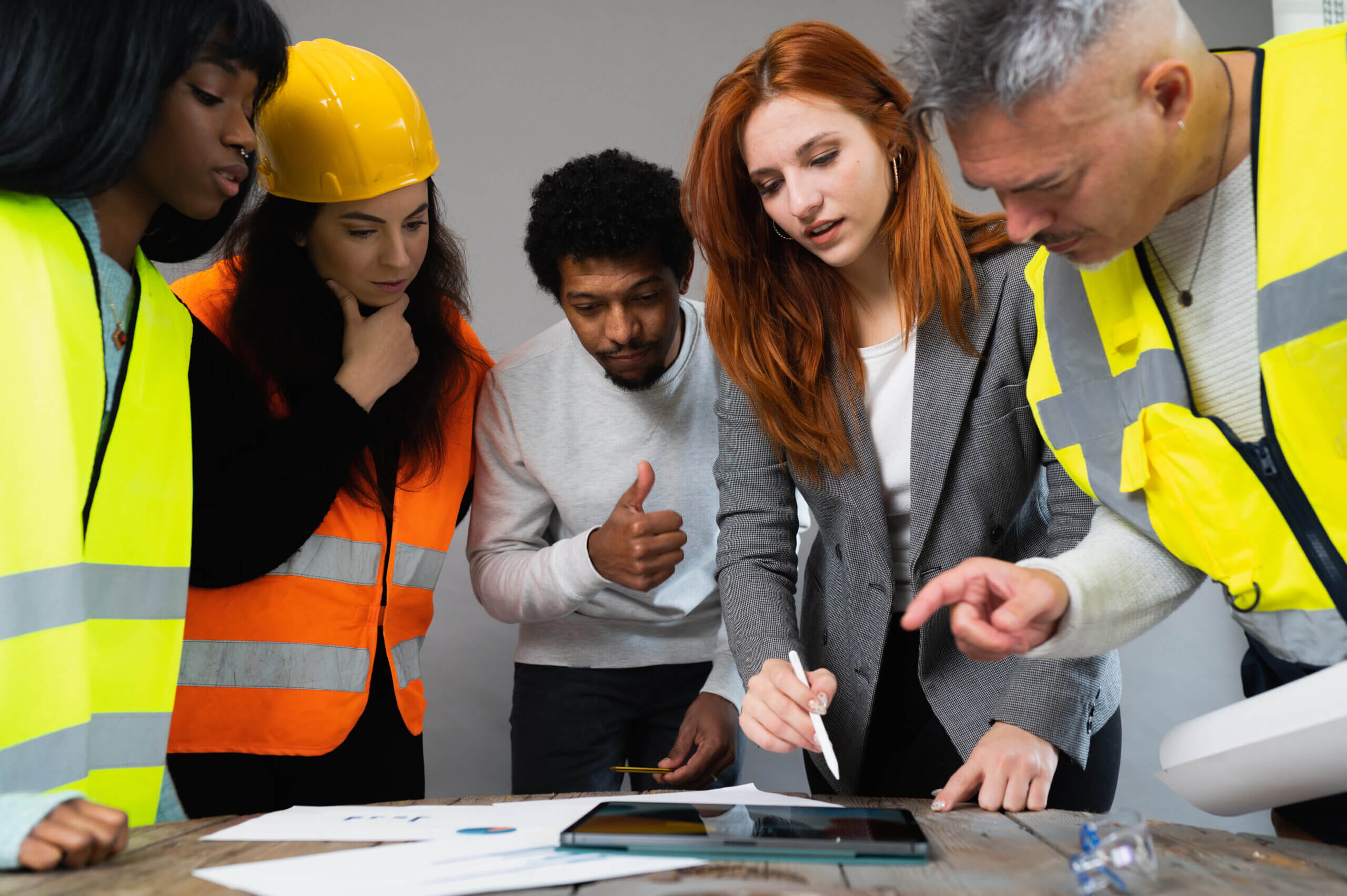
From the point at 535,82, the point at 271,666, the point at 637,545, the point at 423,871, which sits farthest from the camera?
the point at 535,82

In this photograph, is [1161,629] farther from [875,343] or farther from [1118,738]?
[875,343]

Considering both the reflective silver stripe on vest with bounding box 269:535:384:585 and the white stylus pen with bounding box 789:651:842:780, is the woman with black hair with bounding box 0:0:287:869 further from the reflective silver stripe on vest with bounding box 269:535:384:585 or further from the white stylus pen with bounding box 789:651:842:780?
the white stylus pen with bounding box 789:651:842:780

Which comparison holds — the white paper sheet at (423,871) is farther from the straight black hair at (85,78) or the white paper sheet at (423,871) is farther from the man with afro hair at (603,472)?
the man with afro hair at (603,472)

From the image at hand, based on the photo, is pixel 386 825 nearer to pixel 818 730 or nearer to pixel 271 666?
pixel 818 730

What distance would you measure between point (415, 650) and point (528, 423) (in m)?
0.44

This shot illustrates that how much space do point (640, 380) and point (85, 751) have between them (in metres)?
1.04

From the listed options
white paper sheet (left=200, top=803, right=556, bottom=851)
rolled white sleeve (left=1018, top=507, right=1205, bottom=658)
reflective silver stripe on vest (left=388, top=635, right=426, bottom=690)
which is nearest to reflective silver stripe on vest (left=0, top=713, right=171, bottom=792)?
white paper sheet (left=200, top=803, right=556, bottom=851)

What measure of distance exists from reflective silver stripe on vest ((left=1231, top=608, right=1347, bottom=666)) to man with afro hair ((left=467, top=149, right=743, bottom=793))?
36.6 inches

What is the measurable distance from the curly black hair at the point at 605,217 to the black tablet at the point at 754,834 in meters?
1.03

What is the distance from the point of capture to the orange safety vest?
1413mm

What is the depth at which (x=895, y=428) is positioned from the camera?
4.51ft

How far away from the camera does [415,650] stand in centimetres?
162

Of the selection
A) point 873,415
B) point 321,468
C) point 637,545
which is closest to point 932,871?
point 873,415

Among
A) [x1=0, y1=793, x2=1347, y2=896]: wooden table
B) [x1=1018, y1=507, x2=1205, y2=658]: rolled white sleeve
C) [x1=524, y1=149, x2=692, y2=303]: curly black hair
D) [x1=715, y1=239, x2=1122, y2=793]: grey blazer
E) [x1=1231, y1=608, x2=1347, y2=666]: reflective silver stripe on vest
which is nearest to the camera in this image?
[x1=0, y1=793, x2=1347, y2=896]: wooden table
